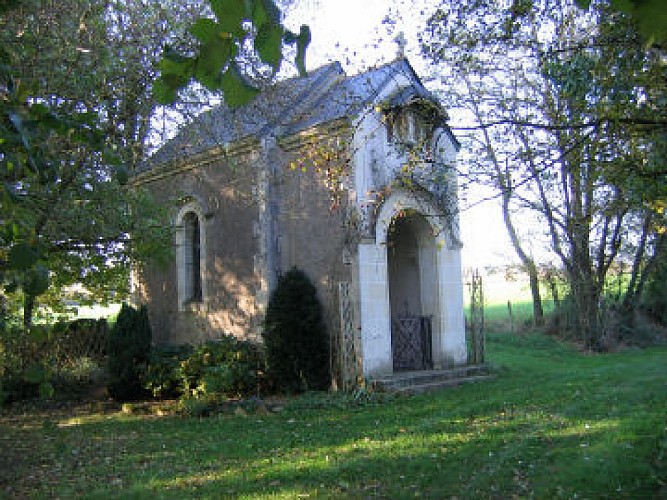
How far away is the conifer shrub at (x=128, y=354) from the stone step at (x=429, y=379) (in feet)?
17.0

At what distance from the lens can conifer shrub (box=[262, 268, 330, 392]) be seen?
12.0m

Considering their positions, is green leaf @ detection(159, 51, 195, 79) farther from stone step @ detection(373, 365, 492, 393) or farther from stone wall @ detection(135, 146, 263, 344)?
stone wall @ detection(135, 146, 263, 344)

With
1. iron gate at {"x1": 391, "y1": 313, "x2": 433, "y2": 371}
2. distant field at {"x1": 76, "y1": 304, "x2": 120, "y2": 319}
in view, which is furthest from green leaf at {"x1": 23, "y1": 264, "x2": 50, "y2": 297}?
distant field at {"x1": 76, "y1": 304, "x2": 120, "y2": 319}

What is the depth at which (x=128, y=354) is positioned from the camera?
13.1 metres

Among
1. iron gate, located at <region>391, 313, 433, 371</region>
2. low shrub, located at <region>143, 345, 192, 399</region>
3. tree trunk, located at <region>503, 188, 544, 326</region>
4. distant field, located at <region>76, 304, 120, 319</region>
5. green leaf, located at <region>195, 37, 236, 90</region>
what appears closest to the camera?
green leaf, located at <region>195, 37, 236, 90</region>

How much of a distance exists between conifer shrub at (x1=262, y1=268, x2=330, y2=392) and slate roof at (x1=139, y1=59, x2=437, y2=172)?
11.2 ft

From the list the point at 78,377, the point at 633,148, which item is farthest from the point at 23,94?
the point at 78,377

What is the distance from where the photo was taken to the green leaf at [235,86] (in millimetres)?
1669

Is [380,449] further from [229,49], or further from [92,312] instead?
[92,312]

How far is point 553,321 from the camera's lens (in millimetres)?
22031

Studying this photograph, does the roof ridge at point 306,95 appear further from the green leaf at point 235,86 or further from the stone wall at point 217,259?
the green leaf at point 235,86

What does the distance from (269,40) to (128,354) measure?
1259cm

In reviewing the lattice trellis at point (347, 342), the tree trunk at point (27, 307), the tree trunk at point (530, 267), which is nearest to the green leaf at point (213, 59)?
the tree trunk at point (27, 307)

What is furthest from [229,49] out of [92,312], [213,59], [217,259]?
[92,312]
